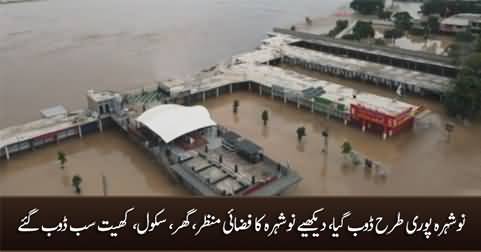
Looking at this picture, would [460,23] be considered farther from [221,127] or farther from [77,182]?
[77,182]

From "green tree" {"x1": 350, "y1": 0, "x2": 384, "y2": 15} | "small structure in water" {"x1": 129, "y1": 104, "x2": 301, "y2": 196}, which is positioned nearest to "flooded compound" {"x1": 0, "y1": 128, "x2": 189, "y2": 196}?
"small structure in water" {"x1": 129, "y1": 104, "x2": 301, "y2": 196}

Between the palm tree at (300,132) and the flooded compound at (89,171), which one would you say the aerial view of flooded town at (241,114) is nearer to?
the flooded compound at (89,171)

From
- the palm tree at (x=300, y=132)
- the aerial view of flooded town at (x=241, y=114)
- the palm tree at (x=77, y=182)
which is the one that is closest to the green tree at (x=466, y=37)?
the aerial view of flooded town at (x=241, y=114)

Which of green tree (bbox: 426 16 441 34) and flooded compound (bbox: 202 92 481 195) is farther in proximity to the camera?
green tree (bbox: 426 16 441 34)

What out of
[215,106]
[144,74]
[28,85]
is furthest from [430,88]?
Answer: [28,85]

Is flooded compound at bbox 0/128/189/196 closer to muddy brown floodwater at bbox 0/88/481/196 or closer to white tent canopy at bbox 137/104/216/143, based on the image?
muddy brown floodwater at bbox 0/88/481/196

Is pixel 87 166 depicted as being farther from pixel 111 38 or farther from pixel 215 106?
pixel 111 38
